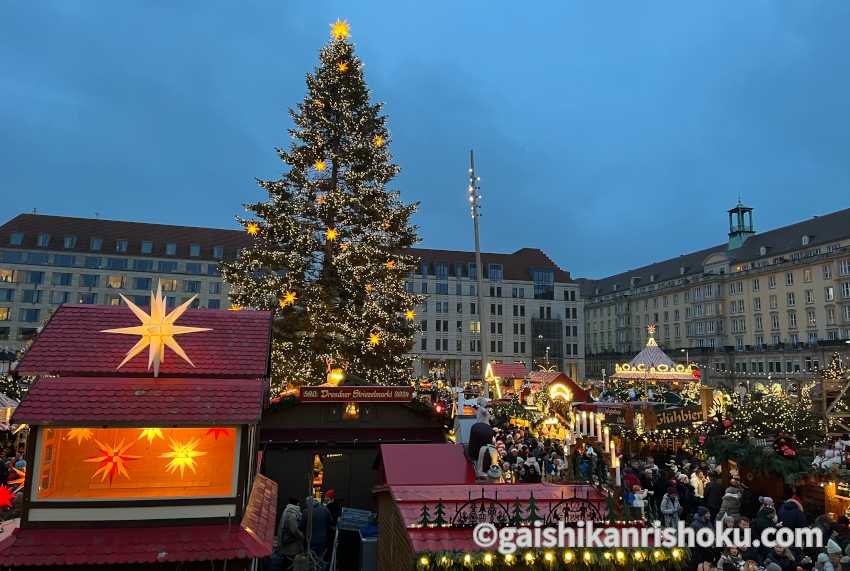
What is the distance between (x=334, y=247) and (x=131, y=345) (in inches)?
551

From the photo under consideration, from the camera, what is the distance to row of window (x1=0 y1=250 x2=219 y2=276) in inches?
2963

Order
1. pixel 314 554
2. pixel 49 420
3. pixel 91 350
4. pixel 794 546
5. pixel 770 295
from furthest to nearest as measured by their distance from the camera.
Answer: pixel 770 295 → pixel 314 554 → pixel 794 546 → pixel 91 350 → pixel 49 420

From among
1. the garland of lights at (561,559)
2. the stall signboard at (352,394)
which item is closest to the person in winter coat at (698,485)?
the stall signboard at (352,394)

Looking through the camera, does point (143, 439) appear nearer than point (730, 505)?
Yes

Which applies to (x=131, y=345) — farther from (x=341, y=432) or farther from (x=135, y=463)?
(x=341, y=432)

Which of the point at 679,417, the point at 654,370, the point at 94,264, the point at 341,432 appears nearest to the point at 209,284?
the point at 94,264

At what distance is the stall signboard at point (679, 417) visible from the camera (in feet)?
69.4

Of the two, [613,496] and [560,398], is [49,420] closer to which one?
[613,496]

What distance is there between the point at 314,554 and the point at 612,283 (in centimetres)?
11178

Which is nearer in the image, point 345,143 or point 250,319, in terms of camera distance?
point 250,319

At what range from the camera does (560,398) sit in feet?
75.2

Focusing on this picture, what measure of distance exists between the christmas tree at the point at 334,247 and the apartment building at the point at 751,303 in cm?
6367

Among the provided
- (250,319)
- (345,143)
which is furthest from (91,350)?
(345,143)

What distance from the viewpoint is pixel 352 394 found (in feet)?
59.8
